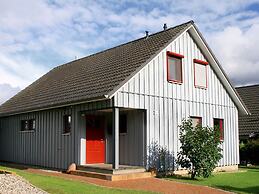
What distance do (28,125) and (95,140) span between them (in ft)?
20.9

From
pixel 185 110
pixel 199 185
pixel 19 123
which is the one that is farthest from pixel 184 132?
pixel 19 123

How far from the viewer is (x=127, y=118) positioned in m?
18.8

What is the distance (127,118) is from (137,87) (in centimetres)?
204

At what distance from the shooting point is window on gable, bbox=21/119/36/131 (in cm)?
2306

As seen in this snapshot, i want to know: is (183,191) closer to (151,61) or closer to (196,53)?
(151,61)

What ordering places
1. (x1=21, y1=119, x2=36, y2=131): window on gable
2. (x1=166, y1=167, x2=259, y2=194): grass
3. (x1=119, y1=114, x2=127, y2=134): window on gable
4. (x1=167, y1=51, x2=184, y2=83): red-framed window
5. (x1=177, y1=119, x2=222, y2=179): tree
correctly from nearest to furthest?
(x1=166, y1=167, x2=259, y2=194): grass
(x1=177, y1=119, x2=222, y2=179): tree
(x1=119, y1=114, x2=127, y2=134): window on gable
(x1=167, y1=51, x2=184, y2=83): red-framed window
(x1=21, y1=119, x2=36, y2=131): window on gable

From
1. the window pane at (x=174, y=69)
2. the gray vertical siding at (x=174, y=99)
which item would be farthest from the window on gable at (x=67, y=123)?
the window pane at (x=174, y=69)

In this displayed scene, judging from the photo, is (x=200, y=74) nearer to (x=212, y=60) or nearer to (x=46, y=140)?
(x=212, y=60)

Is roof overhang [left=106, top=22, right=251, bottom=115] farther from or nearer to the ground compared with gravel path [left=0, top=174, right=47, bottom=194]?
farther from the ground

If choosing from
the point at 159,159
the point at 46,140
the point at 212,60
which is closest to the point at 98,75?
the point at 46,140

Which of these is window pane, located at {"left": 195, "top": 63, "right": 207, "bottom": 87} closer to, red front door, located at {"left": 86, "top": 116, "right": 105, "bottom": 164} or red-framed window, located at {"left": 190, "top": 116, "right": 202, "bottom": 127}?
red-framed window, located at {"left": 190, "top": 116, "right": 202, "bottom": 127}

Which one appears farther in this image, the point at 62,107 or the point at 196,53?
the point at 196,53

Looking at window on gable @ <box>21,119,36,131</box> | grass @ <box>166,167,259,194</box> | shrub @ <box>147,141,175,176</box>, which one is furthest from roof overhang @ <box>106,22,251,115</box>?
window on gable @ <box>21,119,36,131</box>

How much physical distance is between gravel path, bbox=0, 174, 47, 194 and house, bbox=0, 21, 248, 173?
4.32m
